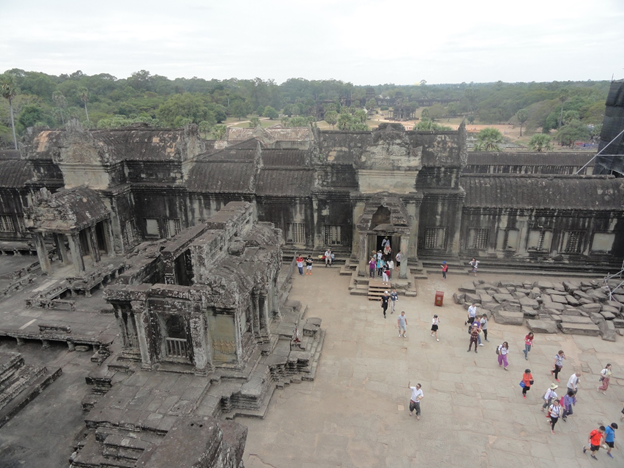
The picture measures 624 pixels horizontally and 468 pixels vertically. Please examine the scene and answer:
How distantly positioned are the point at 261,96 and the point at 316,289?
154487mm

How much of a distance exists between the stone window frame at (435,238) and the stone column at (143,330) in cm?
1570

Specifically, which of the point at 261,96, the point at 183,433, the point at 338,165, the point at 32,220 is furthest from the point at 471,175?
the point at 261,96

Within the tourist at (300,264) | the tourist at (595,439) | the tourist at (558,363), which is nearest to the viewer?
the tourist at (595,439)

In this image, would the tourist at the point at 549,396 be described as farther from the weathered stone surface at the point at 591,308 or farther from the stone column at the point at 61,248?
the stone column at the point at 61,248

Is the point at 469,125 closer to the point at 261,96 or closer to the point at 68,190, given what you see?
the point at 261,96

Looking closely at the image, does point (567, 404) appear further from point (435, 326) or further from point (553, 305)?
point (553, 305)

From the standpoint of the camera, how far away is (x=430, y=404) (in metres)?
13.8

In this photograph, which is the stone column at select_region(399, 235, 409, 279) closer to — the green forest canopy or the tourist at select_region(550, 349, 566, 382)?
the tourist at select_region(550, 349, 566, 382)

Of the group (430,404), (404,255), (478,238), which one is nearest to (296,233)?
(404,255)

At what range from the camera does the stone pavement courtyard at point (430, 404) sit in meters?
11.9

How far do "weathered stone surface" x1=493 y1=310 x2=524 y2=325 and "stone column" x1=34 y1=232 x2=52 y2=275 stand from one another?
73.0 feet

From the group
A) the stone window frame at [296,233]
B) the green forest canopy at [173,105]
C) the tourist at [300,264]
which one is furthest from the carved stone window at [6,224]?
the green forest canopy at [173,105]

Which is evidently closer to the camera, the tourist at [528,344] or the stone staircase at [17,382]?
the stone staircase at [17,382]

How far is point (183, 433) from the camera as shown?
7.07 metres
